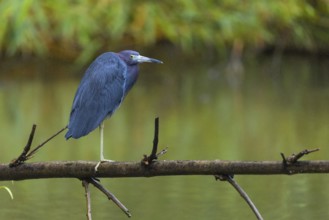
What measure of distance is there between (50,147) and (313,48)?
5459mm

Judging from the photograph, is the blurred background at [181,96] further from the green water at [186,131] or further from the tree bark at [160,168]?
the tree bark at [160,168]

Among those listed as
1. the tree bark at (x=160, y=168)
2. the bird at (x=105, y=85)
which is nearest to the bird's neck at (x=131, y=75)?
the bird at (x=105, y=85)

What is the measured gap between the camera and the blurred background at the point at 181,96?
496 centimetres

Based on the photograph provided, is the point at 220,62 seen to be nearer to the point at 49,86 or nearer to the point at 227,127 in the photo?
the point at 49,86

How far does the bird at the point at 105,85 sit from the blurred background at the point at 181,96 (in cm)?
71

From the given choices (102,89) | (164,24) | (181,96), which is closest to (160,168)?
(102,89)

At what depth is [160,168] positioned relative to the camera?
339 cm

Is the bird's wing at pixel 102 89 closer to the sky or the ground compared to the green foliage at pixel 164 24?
closer to the ground

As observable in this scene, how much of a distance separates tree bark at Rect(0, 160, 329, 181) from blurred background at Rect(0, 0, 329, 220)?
3.41ft

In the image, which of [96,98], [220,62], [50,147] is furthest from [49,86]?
[96,98]

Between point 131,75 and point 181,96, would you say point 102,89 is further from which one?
point 181,96

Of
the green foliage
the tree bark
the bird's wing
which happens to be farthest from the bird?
the green foliage

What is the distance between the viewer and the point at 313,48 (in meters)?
11.4

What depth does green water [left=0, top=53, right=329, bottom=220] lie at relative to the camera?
4820 millimetres
